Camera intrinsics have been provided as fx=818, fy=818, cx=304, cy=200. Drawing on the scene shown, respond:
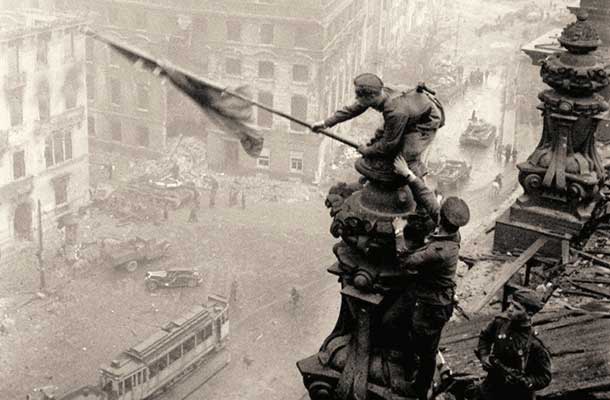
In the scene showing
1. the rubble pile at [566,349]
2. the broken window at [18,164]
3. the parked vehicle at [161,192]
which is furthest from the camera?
the parked vehicle at [161,192]

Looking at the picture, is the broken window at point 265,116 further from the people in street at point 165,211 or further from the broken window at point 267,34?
the people in street at point 165,211

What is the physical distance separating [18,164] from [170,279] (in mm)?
11673

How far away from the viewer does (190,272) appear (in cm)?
4372

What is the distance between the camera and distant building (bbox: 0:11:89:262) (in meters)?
44.8

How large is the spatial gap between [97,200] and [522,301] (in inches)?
1918

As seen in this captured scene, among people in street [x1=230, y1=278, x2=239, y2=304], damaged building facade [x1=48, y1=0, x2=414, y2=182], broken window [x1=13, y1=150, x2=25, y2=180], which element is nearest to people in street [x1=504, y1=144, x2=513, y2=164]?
damaged building facade [x1=48, y1=0, x2=414, y2=182]

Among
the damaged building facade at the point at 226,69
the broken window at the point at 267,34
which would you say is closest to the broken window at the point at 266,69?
the damaged building facade at the point at 226,69

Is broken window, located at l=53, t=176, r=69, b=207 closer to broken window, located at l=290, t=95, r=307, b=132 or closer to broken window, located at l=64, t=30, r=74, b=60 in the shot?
broken window, located at l=64, t=30, r=74, b=60

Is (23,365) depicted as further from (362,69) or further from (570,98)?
(362,69)

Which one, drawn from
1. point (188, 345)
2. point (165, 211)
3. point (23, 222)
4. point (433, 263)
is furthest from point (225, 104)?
point (165, 211)

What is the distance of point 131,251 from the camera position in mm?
45500

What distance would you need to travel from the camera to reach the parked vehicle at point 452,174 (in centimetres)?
5753

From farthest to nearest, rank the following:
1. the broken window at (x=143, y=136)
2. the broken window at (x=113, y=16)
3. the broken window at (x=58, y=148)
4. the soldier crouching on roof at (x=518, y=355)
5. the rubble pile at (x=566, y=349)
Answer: the broken window at (x=143, y=136)
the broken window at (x=113, y=16)
the broken window at (x=58, y=148)
the rubble pile at (x=566, y=349)
the soldier crouching on roof at (x=518, y=355)

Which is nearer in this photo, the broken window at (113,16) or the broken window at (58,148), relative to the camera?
the broken window at (58,148)
